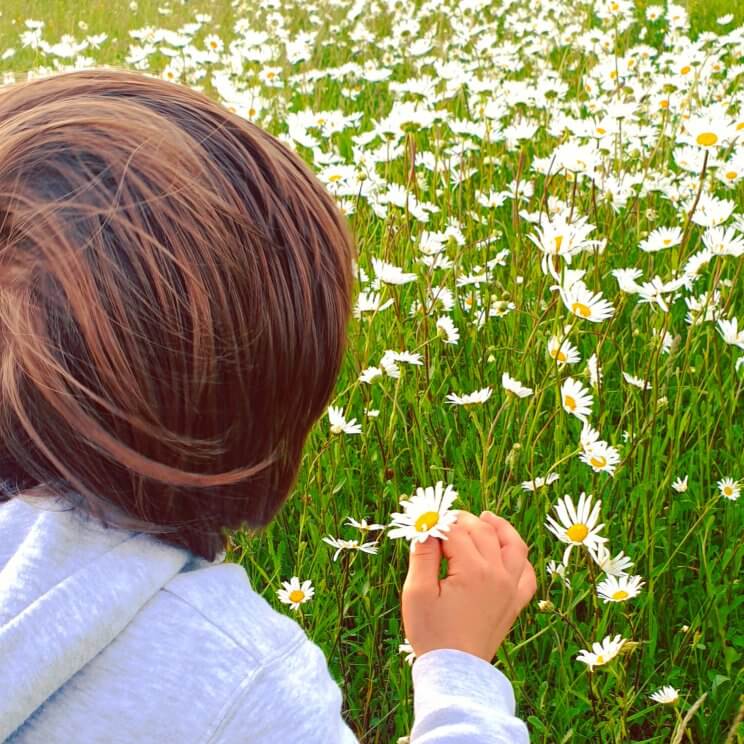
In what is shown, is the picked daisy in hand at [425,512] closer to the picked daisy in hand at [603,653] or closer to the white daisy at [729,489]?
the picked daisy in hand at [603,653]

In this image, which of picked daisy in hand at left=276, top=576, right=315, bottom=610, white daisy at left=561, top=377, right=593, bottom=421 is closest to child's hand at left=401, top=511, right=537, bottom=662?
picked daisy in hand at left=276, top=576, right=315, bottom=610

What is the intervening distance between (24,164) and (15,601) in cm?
30

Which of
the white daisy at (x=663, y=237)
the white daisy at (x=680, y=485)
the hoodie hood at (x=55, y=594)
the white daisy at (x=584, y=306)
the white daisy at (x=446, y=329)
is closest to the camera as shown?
the hoodie hood at (x=55, y=594)

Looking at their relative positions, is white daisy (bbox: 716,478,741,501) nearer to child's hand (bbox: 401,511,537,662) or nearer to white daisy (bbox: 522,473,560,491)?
white daisy (bbox: 522,473,560,491)

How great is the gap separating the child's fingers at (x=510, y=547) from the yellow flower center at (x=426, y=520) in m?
0.08

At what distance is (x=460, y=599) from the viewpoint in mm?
885

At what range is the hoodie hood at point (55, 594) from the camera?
642 millimetres

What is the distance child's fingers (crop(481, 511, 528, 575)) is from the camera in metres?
0.93

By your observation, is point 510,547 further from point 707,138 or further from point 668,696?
point 707,138

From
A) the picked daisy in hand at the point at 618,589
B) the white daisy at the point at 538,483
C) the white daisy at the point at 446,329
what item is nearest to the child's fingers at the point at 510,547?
the picked daisy in hand at the point at 618,589

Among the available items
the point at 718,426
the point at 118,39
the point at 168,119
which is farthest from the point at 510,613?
the point at 118,39

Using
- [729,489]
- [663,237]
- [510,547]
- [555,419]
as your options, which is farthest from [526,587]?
[663,237]

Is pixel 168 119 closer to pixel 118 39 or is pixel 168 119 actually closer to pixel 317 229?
pixel 317 229

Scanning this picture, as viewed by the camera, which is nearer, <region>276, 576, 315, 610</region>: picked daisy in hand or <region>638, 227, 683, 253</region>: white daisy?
<region>276, 576, 315, 610</region>: picked daisy in hand
